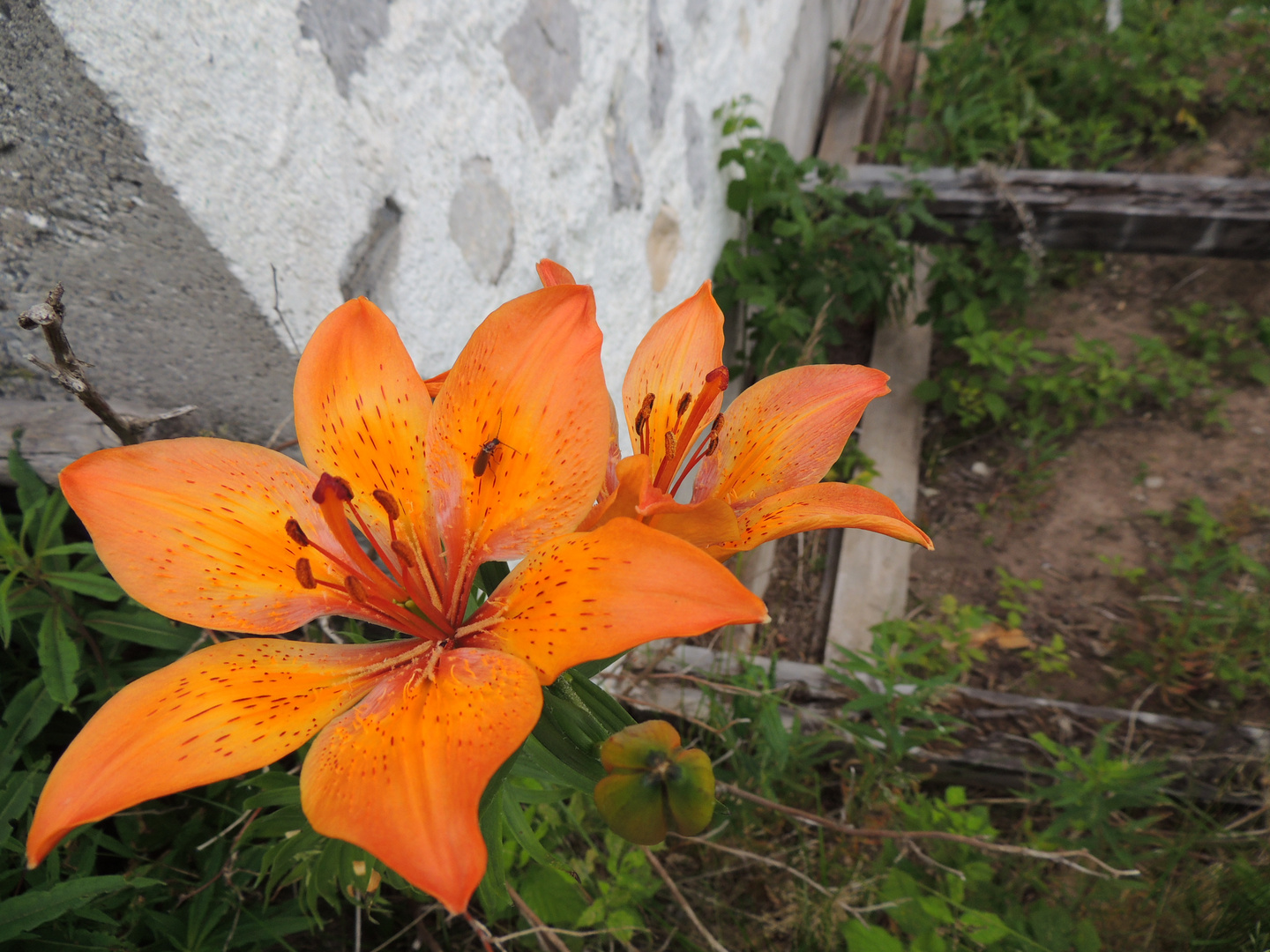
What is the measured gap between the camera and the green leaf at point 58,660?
93cm

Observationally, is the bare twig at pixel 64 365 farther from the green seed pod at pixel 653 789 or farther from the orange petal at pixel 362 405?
the green seed pod at pixel 653 789

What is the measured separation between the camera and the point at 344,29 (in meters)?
0.97

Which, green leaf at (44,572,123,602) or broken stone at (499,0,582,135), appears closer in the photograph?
green leaf at (44,572,123,602)

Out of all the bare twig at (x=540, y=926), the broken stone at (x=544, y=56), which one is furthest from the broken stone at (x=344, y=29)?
the bare twig at (x=540, y=926)

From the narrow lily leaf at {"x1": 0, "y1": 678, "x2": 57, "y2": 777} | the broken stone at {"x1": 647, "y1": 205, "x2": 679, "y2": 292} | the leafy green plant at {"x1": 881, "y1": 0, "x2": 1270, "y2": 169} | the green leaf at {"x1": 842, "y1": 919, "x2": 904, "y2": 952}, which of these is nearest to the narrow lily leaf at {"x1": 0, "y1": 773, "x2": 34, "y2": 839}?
the narrow lily leaf at {"x1": 0, "y1": 678, "x2": 57, "y2": 777}

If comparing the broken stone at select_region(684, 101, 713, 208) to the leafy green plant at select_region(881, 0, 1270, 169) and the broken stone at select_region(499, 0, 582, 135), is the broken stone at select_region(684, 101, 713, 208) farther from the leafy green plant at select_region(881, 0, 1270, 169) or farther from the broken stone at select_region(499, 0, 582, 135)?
the leafy green plant at select_region(881, 0, 1270, 169)

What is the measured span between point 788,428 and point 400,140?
0.80 m

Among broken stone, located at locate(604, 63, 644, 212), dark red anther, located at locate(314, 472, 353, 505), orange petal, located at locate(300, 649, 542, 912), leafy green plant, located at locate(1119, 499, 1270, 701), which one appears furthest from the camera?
leafy green plant, located at locate(1119, 499, 1270, 701)

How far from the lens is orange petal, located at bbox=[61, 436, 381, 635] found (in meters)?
0.54

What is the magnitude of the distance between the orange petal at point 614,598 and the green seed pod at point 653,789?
3.7 inches

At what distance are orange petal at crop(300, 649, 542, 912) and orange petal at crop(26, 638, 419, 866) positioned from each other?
0.03 m

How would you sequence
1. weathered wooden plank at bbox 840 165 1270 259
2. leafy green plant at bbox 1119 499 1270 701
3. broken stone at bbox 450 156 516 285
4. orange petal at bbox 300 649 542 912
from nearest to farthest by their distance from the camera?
1. orange petal at bbox 300 649 542 912
2. broken stone at bbox 450 156 516 285
3. leafy green plant at bbox 1119 499 1270 701
4. weathered wooden plank at bbox 840 165 1270 259

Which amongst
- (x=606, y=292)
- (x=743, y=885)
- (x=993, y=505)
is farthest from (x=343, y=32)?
(x=993, y=505)

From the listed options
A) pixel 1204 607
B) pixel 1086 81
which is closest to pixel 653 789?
pixel 1204 607
